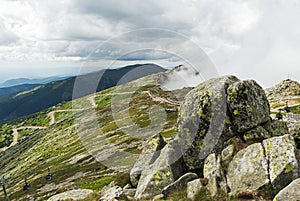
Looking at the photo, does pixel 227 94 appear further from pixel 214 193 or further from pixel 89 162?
pixel 89 162

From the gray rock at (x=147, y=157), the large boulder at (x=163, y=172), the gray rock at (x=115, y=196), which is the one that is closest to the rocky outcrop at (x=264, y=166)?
the large boulder at (x=163, y=172)

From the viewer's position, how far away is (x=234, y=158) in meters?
21.5

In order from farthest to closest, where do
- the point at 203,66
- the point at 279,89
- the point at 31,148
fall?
the point at 279,89
the point at 31,148
the point at 203,66

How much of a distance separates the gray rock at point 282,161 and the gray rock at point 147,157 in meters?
12.7

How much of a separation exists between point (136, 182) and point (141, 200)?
17.5 feet

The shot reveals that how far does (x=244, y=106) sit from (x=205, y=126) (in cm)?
417

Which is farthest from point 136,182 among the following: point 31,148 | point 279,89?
point 279,89

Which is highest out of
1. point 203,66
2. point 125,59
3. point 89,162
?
point 125,59

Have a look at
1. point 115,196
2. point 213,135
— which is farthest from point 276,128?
point 115,196

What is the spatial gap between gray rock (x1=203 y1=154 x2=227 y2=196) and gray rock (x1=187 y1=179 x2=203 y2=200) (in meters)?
0.74

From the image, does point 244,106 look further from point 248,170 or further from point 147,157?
point 147,157

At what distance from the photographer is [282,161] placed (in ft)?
60.9

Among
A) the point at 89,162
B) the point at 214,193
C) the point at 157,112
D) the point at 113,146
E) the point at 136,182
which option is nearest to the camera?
the point at 214,193

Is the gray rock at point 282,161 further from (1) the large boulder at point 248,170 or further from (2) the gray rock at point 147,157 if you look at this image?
(2) the gray rock at point 147,157
